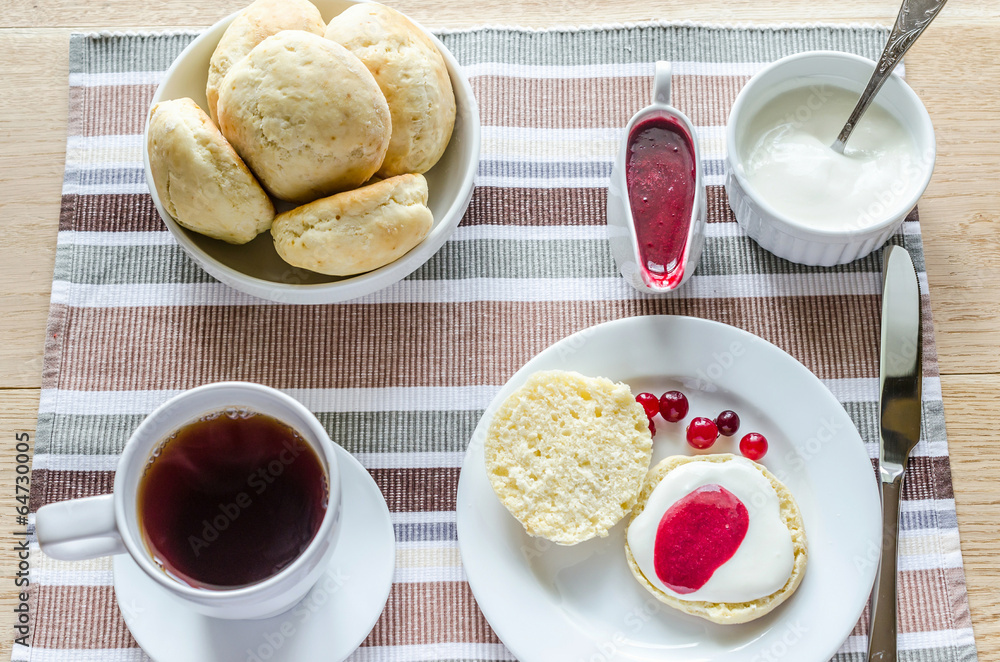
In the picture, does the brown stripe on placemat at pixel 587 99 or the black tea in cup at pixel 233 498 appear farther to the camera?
the brown stripe on placemat at pixel 587 99

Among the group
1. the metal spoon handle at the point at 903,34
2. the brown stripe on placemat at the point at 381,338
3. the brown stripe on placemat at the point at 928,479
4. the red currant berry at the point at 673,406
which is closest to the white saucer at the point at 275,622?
the brown stripe on placemat at the point at 381,338

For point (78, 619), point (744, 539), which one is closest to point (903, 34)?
point (744, 539)

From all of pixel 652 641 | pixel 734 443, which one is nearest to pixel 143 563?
pixel 652 641

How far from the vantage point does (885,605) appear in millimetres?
1309

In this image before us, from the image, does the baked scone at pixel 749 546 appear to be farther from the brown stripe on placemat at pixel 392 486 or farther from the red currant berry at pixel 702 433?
the brown stripe on placemat at pixel 392 486

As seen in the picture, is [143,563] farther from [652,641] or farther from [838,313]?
[838,313]

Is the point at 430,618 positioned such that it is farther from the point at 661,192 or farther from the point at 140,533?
the point at 661,192

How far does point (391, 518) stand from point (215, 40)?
85 centimetres

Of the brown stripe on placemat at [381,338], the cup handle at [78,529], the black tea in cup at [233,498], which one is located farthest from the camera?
the brown stripe on placemat at [381,338]

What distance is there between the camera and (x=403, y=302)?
1447 millimetres

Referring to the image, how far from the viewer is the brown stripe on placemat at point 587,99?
5.00 feet

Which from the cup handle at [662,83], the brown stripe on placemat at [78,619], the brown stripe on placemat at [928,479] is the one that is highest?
the cup handle at [662,83]

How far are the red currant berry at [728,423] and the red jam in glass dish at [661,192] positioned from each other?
0.25 meters

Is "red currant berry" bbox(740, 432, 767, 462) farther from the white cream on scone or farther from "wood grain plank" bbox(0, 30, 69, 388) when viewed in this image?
"wood grain plank" bbox(0, 30, 69, 388)
